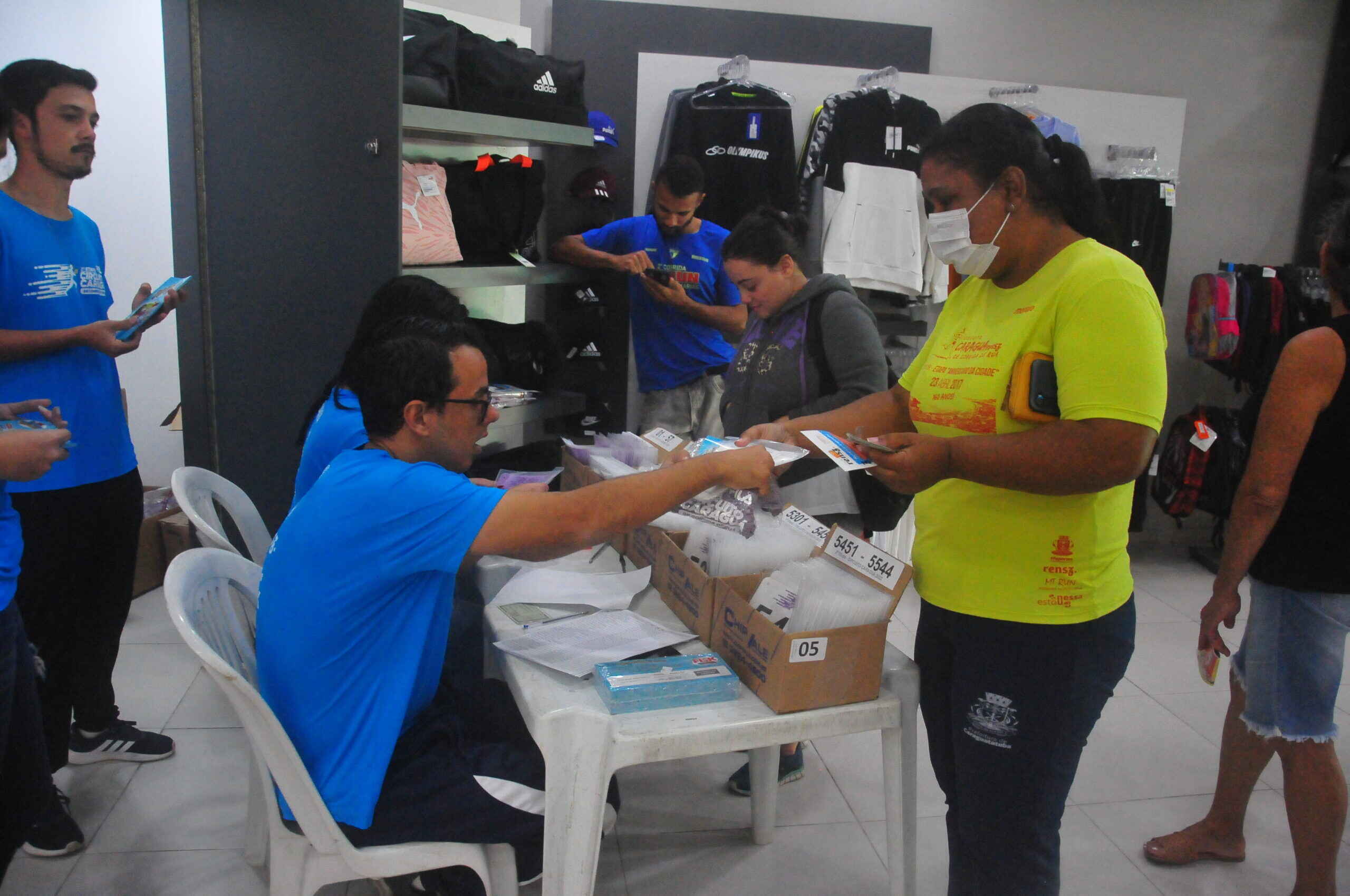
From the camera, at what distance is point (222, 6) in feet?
10.5

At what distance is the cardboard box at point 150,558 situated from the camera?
3914 millimetres

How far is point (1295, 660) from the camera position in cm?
209

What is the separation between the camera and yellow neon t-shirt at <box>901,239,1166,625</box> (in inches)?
53.3

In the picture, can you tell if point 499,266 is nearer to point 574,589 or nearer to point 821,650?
point 574,589

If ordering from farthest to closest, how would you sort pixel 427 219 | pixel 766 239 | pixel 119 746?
pixel 427 219 < pixel 119 746 < pixel 766 239

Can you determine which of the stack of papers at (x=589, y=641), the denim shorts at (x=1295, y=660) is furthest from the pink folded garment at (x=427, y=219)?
the denim shorts at (x=1295, y=660)

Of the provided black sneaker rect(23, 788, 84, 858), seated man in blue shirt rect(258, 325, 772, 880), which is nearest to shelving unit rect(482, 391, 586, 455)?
black sneaker rect(23, 788, 84, 858)

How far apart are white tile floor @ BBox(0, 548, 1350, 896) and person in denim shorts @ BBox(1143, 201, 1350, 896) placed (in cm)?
42

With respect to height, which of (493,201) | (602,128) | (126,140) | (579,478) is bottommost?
(579,478)

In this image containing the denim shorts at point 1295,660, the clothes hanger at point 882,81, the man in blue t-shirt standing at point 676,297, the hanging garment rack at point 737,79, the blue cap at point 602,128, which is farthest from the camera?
the clothes hanger at point 882,81

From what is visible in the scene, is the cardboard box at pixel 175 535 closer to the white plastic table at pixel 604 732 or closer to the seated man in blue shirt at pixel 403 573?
the seated man in blue shirt at pixel 403 573

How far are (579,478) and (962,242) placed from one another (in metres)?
1.24

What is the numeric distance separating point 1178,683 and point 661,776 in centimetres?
213

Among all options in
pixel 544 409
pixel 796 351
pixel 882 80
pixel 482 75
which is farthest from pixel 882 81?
pixel 796 351
